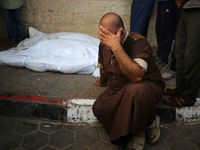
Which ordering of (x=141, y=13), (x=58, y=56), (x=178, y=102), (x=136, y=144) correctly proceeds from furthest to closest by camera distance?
1. (x=141, y=13)
2. (x=58, y=56)
3. (x=178, y=102)
4. (x=136, y=144)

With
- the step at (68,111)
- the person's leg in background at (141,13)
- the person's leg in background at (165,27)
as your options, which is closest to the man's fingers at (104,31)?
the step at (68,111)

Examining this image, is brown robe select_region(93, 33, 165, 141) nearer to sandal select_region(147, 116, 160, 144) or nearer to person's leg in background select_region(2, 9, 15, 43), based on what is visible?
sandal select_region(147, 116, 160, 144)

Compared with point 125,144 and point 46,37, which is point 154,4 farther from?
point 125,144

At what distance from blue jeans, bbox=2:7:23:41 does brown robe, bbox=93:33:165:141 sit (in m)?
3.83

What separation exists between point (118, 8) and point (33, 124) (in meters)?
3.85

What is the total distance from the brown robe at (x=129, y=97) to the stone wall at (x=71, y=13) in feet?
10.5

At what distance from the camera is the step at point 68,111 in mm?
2562

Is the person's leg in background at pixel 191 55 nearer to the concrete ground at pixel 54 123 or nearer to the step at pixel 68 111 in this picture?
the step at pixel 68 111

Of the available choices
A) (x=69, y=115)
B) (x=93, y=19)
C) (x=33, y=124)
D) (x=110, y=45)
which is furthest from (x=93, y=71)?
(x=93, y=19)

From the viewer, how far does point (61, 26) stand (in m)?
5.47

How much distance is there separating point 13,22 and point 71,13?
5.56 ft

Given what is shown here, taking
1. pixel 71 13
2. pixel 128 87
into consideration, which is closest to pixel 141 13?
pixel 71 13

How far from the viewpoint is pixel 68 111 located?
2.57 meters

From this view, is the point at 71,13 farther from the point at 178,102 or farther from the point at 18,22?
the point at 178,102
